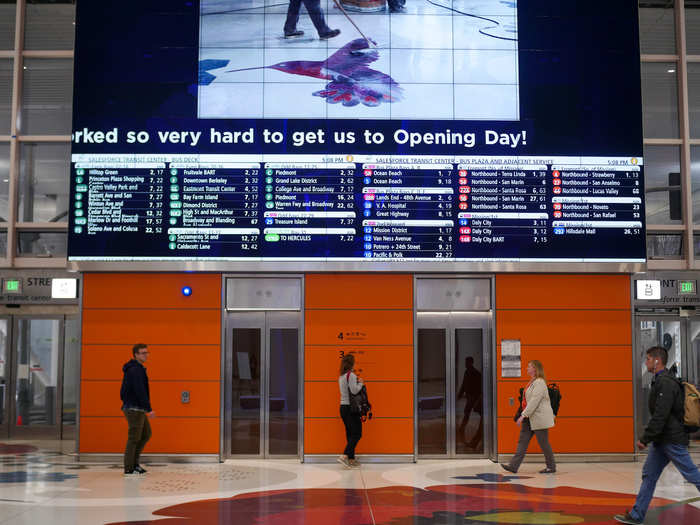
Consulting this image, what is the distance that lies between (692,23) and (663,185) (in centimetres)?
→ 308

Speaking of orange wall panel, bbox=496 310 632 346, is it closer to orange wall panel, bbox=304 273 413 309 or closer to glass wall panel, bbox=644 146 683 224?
orange wall panel, bbox=304 273 413 309

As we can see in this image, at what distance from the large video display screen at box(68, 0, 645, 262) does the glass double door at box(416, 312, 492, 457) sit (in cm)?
106

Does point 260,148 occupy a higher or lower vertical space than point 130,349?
higher

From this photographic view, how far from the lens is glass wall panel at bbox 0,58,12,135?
14.2 metres

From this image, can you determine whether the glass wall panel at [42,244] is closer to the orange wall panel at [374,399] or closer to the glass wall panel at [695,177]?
the orange wall panel at [374,399]

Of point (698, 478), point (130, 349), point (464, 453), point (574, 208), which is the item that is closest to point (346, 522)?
point (698, 478)

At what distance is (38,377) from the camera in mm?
14125

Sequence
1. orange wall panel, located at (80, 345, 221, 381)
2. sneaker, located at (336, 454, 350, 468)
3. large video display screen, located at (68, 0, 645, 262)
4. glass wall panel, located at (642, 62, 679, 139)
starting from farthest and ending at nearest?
1. glass wall panel, located at (642, 62, 679, 139)
2. orange wall panel, located at (80, 345, 221, 381)
3. large video display screen, located at (68, 0, 645, 262)
4. sneaker, located at (336, 454, 350, 468)

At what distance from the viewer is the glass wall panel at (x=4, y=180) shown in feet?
45.9

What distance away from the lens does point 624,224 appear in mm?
11438

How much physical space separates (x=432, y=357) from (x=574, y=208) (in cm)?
295

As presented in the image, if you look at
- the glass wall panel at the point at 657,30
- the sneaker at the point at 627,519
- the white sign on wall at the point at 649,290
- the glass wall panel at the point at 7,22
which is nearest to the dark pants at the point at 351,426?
the sneaker at the point at 627,519

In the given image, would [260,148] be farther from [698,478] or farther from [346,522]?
[698,478]

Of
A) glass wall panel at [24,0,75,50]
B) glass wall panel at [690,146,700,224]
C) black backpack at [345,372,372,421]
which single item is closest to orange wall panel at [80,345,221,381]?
black backpack at [345,372,372,421]
